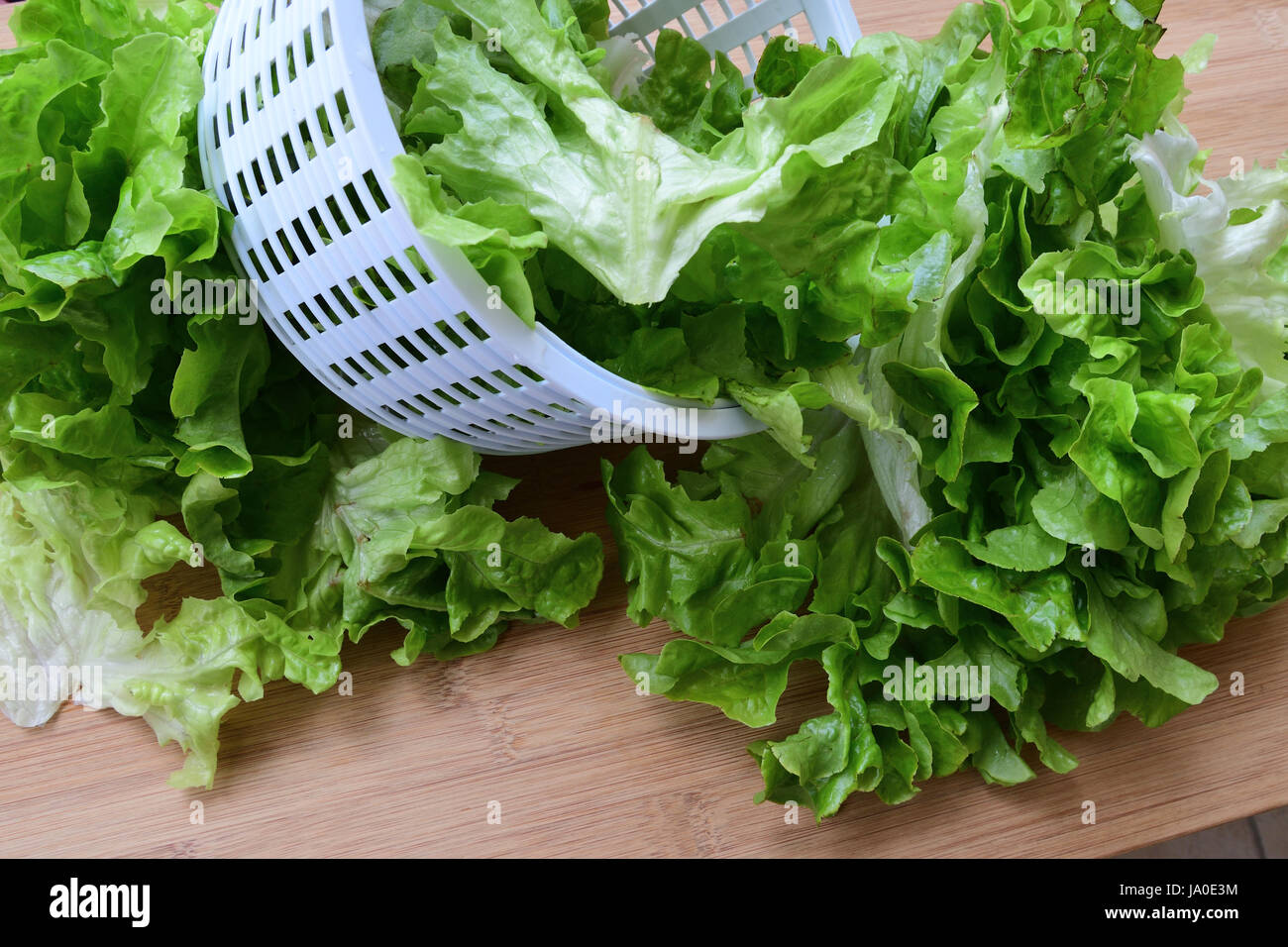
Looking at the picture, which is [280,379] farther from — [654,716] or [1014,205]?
[1014,205]

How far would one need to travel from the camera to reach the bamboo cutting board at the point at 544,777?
3.52 ft

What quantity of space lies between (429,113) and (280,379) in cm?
32

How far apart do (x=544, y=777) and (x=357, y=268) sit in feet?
1.72

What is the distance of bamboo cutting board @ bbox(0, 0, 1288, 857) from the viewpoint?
1074 mm

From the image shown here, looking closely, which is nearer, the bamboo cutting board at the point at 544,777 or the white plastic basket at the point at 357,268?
the white plastic basket at the point at 357,268

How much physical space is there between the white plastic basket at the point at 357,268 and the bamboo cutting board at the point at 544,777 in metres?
0.27

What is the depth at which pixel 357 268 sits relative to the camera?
32.0 inches

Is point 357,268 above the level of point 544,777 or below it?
above

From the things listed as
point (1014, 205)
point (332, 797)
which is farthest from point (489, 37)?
point (332, 797)

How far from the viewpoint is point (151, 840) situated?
41.9 inches

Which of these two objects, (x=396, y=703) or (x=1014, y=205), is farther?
(x=396, y=703)

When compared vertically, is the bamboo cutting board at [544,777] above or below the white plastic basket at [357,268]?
below

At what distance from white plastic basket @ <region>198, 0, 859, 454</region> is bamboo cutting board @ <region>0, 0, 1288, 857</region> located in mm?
271

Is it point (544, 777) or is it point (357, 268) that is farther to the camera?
point (544, 777)
